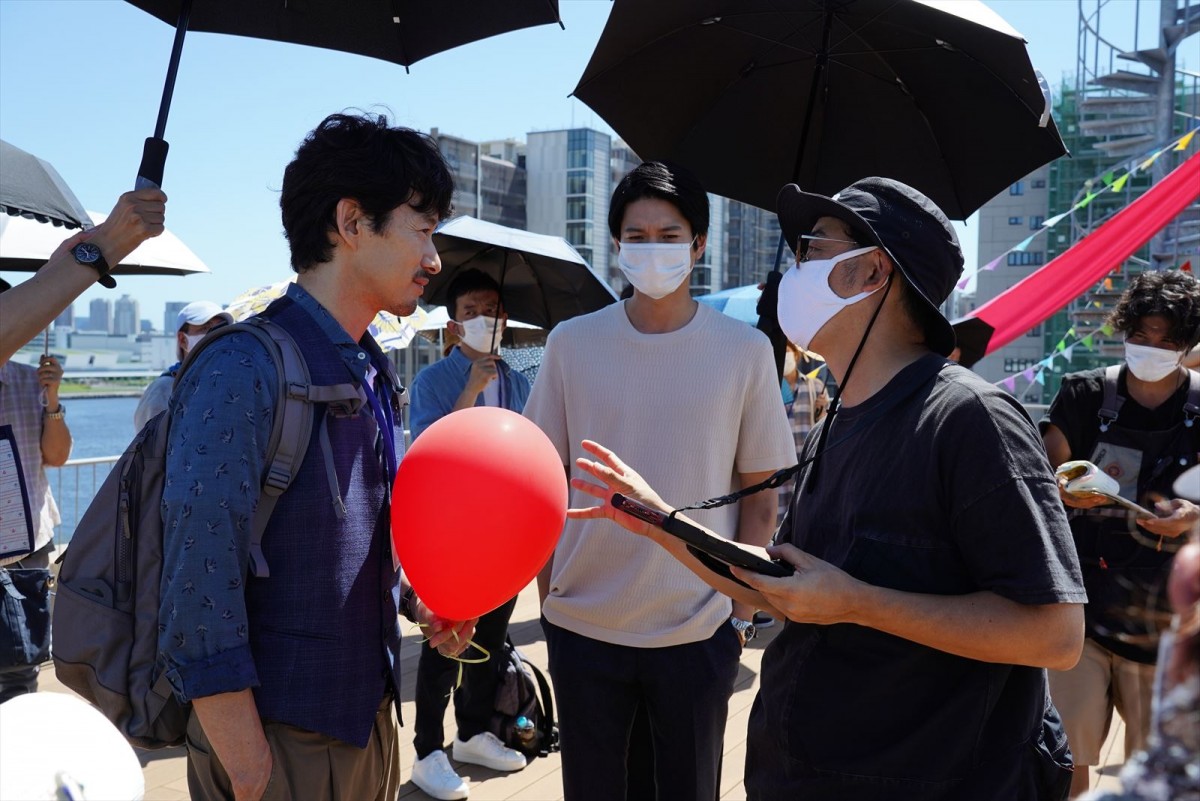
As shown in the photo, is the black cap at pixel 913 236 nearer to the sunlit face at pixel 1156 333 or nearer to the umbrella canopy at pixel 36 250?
the sunlit face at pixel 1156 333

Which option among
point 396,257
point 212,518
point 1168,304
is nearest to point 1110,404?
point 1168,304

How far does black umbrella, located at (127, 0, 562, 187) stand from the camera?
258cm

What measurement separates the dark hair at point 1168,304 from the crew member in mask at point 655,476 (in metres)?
1.63

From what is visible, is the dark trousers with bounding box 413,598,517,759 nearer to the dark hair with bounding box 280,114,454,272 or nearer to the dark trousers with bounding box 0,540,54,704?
the dark trousers with bounding box 0,540,54,704

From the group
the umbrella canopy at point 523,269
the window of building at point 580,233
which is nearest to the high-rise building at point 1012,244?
the umbrella canopy at point 523,269

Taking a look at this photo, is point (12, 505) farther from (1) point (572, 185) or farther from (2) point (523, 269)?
(1) point (572, 185)

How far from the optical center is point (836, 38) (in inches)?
135

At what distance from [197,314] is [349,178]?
3.72 metres

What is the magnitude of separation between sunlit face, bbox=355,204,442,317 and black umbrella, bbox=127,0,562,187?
92cm

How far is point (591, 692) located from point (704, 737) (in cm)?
32

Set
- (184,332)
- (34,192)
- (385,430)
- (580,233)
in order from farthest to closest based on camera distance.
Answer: (580,233)
(184,332)
(34,192)
(385,430)

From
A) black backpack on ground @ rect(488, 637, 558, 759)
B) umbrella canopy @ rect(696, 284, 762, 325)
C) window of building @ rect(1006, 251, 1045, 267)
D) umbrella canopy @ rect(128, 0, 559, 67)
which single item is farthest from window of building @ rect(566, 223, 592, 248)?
umbrella canopy @ rect(128, 0, 559, 67)

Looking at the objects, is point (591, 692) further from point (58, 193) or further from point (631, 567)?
point (58, 193)

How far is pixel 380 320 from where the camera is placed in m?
7.15
